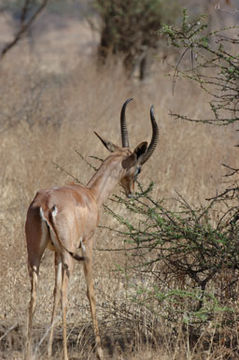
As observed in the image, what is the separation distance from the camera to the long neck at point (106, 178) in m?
5.36

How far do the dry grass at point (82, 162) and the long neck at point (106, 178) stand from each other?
2.44 ft

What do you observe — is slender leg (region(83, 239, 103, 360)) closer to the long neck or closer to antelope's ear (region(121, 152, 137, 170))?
the long neck

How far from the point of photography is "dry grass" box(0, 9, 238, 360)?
5242 millimetres

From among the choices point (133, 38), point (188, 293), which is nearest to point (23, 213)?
point (188, 293)

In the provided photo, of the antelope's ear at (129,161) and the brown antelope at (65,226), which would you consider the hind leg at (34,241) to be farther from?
the antelope's ear at (129,161)

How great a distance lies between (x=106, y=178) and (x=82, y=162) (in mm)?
3534

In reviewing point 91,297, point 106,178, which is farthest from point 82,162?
point 91,297

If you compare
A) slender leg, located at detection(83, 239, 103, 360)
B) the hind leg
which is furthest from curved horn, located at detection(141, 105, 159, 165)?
the hind leg

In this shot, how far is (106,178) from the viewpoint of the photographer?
541 centimetres

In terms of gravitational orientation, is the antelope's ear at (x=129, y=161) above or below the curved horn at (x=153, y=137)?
below

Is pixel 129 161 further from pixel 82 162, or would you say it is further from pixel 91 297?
pixel 82 162

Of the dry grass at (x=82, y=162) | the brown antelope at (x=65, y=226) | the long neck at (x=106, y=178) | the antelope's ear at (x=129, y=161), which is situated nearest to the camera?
the brown antelope at (x=65, y=226)

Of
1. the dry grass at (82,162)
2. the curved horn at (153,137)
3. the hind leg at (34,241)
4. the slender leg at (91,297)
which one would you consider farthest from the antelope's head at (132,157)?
the hind leg at (34,241)

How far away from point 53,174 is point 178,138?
247cm
